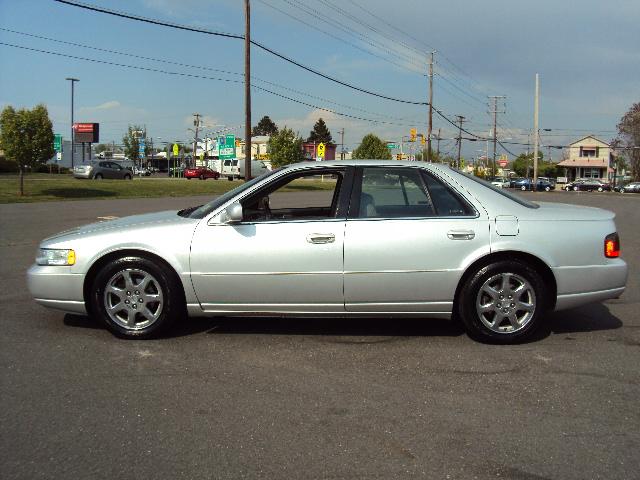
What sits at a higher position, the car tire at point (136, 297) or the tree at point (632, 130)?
the tree at point (632, 130)

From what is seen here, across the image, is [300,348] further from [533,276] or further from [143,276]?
[533,276]

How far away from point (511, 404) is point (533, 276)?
4.60ft

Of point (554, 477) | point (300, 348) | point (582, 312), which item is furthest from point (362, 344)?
point (582, 312)

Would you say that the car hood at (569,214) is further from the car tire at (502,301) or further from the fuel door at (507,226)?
the car tire at (502,301)

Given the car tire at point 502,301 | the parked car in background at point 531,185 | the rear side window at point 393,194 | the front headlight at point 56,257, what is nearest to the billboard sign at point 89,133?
the parked car in background at point 531,185

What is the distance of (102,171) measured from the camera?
135 ft

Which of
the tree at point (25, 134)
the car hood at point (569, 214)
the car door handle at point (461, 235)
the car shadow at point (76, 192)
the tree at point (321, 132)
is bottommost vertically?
the car door handle at point (461, 235)

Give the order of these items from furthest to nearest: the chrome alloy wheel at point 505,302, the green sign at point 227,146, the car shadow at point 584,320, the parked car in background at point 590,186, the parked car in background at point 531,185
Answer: the green sign at point 227,146 < the parked car in background at point 590,186 < the parked car in background at point 531,185 < the car shadow at point 584,320 < the chrome alloy wheel at point 505,302

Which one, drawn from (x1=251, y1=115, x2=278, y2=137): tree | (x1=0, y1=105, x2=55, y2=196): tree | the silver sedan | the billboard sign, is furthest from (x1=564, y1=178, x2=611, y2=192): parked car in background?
(x1=251, y1=115, x2=278, y2=137): tree

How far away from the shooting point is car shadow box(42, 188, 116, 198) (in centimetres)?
2634

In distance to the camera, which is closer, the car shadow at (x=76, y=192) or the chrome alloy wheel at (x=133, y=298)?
the chrome alloy wheel at (x=133, y=298)

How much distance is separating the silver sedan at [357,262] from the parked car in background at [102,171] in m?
38.2

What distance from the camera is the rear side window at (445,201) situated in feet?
15.8

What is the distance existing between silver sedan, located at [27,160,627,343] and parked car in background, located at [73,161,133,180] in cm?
3819
